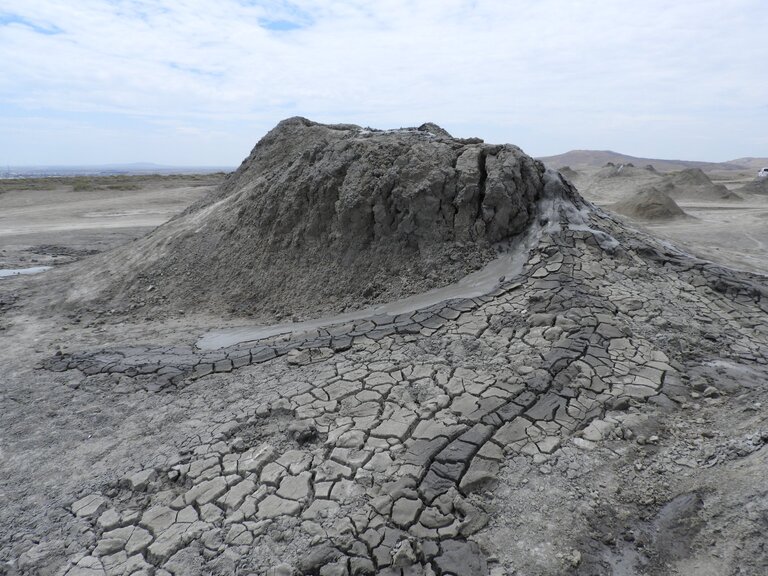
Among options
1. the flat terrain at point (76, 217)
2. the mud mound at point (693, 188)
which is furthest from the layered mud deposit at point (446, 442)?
the mud mound at point (693, 188)

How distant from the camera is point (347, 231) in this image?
607 cm

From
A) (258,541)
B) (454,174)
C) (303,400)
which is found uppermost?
(454,174)

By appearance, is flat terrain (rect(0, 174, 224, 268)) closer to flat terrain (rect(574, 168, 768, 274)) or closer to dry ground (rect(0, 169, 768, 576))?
dry ground (rect(0, 169, 768, 576))

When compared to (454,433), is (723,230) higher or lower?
higher

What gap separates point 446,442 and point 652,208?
48.0 ft

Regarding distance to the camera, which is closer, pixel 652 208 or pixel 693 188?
pixel 652 208

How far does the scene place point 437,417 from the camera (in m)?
3.43

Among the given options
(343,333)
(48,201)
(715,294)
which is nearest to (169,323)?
(343,333)

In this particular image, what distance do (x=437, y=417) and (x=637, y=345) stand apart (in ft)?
6.45

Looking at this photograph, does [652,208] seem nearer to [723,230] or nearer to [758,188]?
[723,230]

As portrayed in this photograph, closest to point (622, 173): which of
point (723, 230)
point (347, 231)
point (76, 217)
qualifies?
point (723, 230)

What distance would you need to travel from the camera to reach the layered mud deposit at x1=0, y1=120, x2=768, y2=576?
2.62 m

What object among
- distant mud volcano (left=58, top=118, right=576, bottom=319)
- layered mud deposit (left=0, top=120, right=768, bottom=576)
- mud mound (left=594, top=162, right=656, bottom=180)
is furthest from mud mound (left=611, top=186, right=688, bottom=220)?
layered mud deposit (left=0, top=120, right=768, bottom=576)

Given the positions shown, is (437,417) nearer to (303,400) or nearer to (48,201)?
(303,400)
